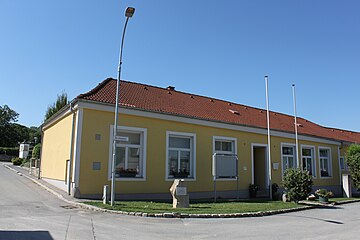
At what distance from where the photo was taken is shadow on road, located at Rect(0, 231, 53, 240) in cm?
704

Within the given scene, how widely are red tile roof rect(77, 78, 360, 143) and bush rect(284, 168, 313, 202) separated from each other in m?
4.81

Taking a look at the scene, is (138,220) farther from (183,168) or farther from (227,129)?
(227,129)

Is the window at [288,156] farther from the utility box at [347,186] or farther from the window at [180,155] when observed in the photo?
the window at [180,155]

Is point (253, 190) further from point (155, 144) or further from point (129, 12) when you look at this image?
point (129, 12)

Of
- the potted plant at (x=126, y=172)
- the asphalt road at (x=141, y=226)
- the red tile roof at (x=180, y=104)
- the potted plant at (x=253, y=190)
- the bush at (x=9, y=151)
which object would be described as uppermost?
the red tile roof at (x=180, y=104)

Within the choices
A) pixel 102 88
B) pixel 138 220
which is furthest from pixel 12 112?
pixel 138 220

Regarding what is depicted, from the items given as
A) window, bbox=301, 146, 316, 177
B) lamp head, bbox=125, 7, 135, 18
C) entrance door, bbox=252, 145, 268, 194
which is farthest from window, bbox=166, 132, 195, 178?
window, bbox=301, 146, 316, 177

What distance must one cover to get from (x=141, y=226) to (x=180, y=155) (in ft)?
27.2

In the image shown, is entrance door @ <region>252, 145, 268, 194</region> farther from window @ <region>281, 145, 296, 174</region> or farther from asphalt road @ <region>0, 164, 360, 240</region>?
asphalt road @ <region>0, 164, 360, 240</region>

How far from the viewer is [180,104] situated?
1992cm

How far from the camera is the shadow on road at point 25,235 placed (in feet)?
23.1

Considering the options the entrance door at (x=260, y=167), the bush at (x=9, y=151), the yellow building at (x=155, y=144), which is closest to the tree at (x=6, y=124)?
the bush at (x=9, y=151)

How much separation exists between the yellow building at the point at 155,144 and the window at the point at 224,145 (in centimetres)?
6

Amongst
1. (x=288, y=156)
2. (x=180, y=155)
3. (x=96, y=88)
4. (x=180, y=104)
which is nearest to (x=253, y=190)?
(x=288, y=156)
